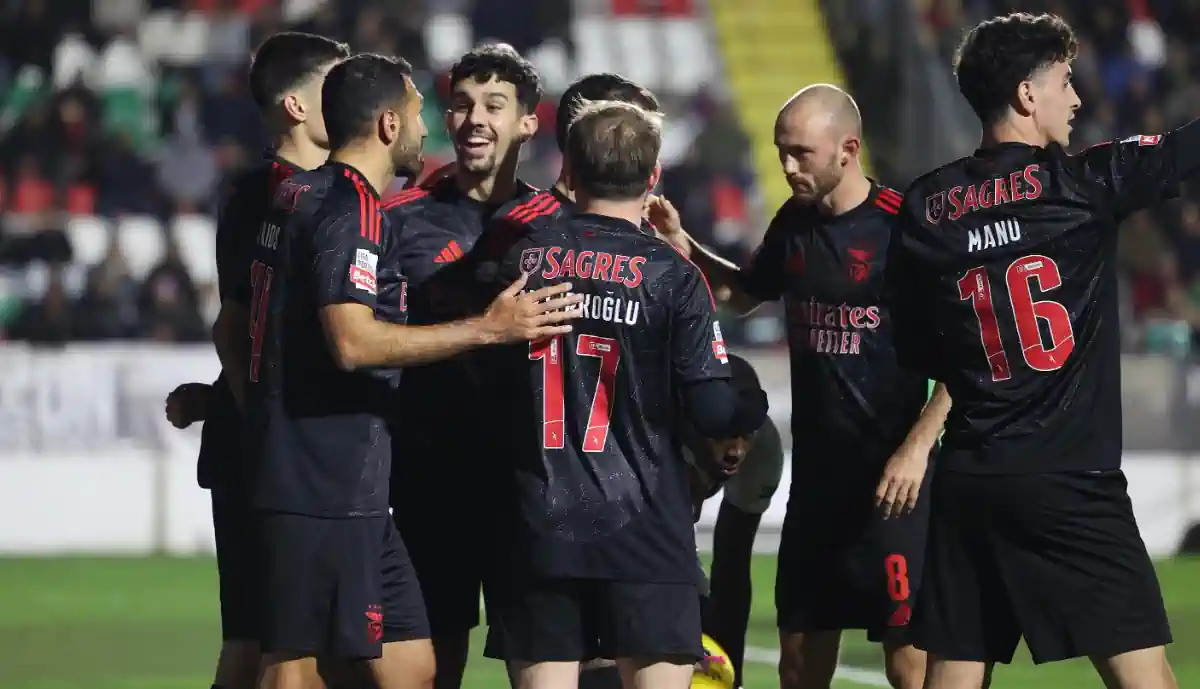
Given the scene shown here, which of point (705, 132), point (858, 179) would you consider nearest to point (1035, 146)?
point (858, 179)

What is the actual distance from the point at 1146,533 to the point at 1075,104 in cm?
919

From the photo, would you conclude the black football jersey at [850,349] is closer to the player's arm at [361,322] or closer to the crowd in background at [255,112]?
the player's arm at [361,322]

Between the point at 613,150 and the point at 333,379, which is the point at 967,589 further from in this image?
the point at 333,379

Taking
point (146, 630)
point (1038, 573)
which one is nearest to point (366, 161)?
point (1038, 573)

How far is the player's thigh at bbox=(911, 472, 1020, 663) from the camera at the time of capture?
473cm

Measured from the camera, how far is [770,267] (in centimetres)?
612

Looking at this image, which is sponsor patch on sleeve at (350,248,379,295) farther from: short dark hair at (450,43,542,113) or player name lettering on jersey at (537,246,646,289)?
short dark hair at (450,43,542,113)

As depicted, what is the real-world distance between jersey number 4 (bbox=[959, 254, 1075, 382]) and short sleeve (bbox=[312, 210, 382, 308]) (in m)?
1.61

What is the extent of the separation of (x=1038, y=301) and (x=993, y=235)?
8.0 inches

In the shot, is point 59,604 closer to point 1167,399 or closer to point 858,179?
point 858,179

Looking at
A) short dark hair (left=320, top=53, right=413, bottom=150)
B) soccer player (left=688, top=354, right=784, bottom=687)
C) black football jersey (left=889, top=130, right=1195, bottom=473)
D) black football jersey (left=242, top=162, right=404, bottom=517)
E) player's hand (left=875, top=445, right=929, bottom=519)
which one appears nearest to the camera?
black football jersey (left=889, top=130, right=1195, bottom=473)

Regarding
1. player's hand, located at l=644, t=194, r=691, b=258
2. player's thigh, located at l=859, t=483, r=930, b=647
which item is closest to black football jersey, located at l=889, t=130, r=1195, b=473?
player's thigh, located at l=859, t=483, r=930, b=647

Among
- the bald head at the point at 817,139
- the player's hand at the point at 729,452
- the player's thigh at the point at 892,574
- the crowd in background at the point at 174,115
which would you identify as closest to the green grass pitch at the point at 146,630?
the player's thigh at the point at 892,574

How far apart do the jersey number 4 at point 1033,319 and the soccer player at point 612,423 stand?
65 centimetres
